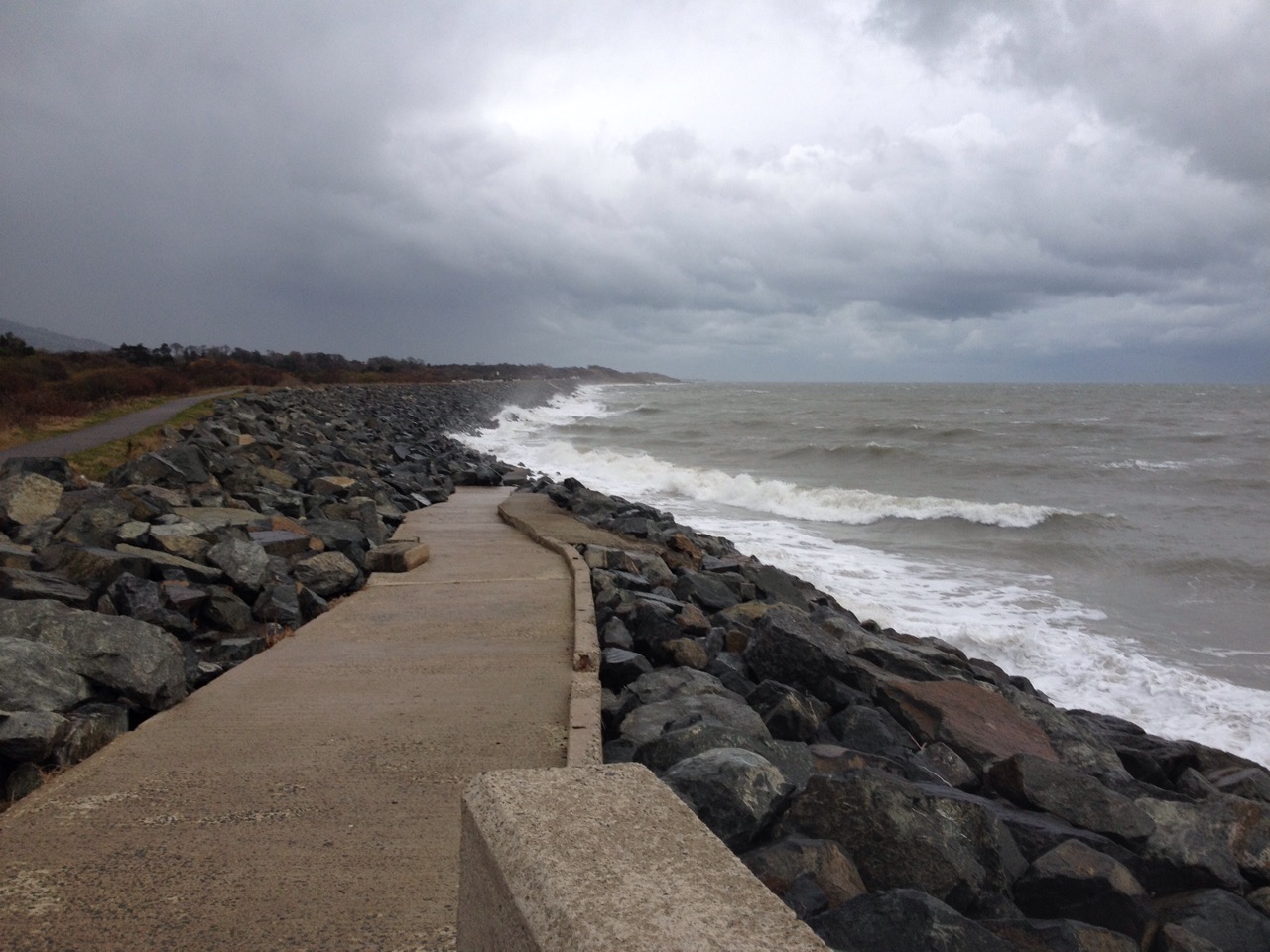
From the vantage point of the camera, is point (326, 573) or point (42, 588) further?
point (326, 573)

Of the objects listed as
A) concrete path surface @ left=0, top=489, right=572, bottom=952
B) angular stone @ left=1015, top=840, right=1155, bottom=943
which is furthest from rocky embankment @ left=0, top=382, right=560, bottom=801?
angular stone @ left=1015, top=840, right=1155, bottom=943

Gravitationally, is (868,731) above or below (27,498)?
below

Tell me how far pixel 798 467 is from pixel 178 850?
22.8 meters

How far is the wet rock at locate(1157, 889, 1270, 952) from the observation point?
9.95ft

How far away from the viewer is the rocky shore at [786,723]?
112 inches

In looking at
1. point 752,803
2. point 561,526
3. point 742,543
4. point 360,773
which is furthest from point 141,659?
point 742,543

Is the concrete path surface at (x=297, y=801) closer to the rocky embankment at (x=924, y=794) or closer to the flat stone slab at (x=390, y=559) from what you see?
the rocky embankment at (x=924, y=794)

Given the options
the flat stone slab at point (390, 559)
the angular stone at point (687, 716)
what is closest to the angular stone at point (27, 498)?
the flat stone slab at point (390, 559)

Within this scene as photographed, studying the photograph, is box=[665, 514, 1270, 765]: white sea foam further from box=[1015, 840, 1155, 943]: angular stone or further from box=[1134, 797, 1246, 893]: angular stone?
box=[1015, 840, 1155, 943]: angular stone

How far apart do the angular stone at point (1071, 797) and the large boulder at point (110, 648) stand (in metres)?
4.04

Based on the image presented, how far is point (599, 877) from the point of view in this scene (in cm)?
149

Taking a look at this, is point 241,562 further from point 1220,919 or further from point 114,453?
point 114,453

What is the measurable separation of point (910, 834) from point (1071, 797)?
1.38m

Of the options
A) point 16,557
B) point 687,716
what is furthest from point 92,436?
point 687,716
